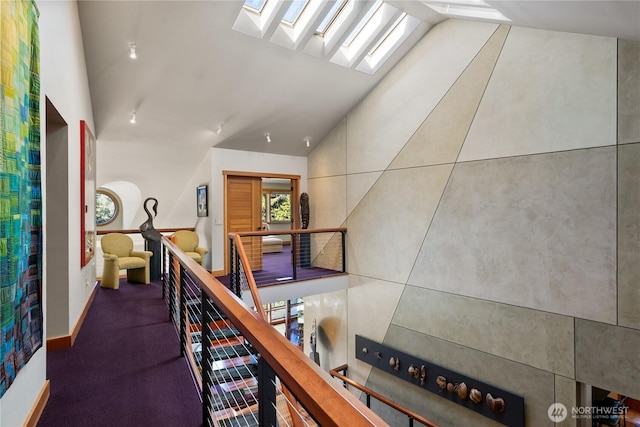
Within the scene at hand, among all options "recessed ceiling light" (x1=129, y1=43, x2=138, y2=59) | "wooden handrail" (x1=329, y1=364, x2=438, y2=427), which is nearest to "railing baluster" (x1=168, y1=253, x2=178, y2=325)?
"recessed ceiling light" (x1=129, y1=43, x2=138, y2=59)

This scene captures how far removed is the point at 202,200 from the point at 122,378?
4352 millimetres

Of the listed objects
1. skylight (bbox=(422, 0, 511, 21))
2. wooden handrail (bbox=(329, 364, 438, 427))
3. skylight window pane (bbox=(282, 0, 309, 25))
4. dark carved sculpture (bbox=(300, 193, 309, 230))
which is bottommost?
wooden handrail (bbox=(329, 364, 438, 427))

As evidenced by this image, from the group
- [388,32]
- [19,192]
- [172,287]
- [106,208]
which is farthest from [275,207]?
[19,192]

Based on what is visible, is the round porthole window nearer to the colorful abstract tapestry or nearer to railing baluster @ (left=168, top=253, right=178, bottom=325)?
railing baluster @ (left=168, top=253, right=178, bottom=325)

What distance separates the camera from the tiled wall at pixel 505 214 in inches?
123

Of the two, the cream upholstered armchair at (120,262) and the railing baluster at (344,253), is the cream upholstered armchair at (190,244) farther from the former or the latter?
the railing baluster at (344,253)

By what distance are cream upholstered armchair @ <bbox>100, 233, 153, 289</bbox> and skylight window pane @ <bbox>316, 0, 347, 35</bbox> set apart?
443 centimetres

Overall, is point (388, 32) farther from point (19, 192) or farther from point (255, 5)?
point (19, 192)

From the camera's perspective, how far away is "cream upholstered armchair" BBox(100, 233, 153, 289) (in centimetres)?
484

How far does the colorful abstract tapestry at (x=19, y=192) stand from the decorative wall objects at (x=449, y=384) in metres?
4.38

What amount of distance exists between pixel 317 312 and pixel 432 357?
2.89 meters

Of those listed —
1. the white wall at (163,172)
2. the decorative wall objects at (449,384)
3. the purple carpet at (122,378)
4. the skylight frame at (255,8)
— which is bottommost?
the decorative wall objects at (449,384)

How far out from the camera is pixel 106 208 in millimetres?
8828

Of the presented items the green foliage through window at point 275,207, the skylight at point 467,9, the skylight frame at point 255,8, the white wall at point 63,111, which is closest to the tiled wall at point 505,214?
the skylight at point 467,9
